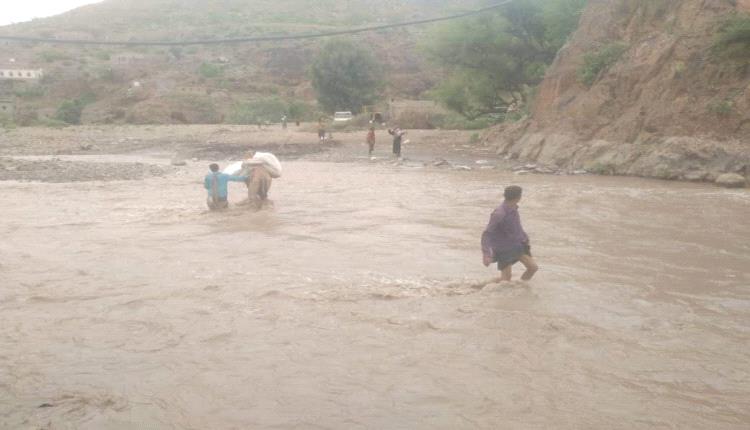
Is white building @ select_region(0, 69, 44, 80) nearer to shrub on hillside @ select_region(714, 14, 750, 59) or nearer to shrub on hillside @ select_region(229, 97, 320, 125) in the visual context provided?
shrub on hillside @ select_region(229, 97, 320, 125)

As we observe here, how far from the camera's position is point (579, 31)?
24203mm

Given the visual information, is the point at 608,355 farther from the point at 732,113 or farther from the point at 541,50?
the point at 541,50

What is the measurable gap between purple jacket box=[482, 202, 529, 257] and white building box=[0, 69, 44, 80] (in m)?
66.2

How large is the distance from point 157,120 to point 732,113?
41.8 metres

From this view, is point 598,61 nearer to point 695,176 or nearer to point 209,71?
point 695,176

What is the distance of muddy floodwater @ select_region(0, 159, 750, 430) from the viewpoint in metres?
4.72

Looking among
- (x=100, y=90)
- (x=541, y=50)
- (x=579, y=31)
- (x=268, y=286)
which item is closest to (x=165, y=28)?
(x=100, y=90)

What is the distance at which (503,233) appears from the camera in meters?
7.41

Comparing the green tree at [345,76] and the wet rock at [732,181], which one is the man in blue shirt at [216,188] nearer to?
the wet rock at [732,181]

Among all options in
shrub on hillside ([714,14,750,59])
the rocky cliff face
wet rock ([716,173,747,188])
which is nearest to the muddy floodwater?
wet rock ([716,173,747,188])

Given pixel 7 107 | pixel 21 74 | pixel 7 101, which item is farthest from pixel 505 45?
pixel 21 74

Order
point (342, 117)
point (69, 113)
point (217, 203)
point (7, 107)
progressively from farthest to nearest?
point (7, 107) < point (69, 113) < point (342, 117) < point (217, 203)

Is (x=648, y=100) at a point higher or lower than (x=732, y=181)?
higher

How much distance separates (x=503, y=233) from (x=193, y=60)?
70.0 metres
